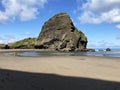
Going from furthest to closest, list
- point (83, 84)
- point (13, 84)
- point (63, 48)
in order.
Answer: point (63, 48) < point (83, 84) < point (13, 84)

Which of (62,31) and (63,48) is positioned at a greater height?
(62,31)

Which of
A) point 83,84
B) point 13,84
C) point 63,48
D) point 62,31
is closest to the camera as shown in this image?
point 13,84

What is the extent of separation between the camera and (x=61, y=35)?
111312 mm

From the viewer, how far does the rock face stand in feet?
349

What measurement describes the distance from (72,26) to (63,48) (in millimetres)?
13030

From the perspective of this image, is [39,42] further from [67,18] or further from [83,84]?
[83,84]

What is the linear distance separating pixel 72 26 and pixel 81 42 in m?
8.82

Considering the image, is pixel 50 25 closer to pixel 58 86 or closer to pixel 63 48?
pixel 63 48

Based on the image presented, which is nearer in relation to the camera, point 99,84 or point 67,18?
point 99,84

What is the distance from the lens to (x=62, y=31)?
112750 mm

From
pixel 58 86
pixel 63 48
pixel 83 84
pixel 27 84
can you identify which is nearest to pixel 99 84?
pixel 83 84

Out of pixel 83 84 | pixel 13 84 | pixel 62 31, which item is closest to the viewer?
pixel 13 84

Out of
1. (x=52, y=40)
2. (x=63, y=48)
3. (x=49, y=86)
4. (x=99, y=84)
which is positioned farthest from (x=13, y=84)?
(x=52, y=40)

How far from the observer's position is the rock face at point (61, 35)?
10638 centimetres
